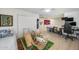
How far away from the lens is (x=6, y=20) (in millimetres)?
1923

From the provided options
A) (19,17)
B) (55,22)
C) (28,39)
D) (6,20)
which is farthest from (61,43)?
(6,20)

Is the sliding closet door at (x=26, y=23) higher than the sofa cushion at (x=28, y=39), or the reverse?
the sliding closet door at (x=26, y=23)

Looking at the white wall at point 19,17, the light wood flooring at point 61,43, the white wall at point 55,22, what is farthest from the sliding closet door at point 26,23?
the light wood flooring at point 61,43

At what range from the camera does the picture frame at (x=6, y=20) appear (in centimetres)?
190

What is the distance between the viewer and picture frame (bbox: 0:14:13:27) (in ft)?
6.24

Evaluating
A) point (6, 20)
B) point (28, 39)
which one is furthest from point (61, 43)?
point (6, 20)

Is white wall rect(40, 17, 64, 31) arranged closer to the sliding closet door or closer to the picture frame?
the sliding closet door

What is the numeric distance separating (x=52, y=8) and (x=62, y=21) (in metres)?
0.21

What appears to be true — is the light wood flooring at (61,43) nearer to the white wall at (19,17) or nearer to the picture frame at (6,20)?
the white wall at (19,17)

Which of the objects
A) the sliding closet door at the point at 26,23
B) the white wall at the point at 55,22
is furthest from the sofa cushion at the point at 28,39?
the white wall at the point at 55,22

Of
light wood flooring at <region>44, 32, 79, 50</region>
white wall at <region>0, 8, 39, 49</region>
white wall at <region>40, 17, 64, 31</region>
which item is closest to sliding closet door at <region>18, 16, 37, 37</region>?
white wall at <region>0, 8, 39, 49</region>

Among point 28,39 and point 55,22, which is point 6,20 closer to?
point 28,39

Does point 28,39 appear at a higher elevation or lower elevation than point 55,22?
lower
